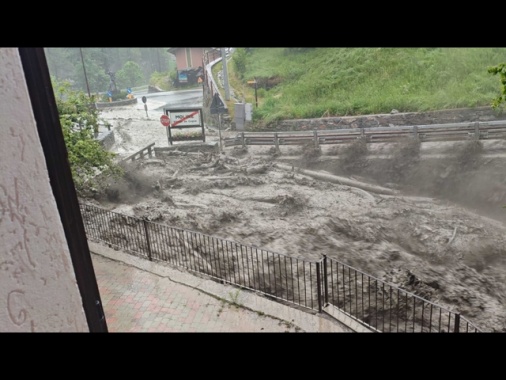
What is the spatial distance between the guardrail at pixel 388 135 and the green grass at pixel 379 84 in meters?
3.85

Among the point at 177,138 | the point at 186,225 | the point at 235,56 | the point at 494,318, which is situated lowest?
the point at 494,318

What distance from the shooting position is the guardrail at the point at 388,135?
1466cm

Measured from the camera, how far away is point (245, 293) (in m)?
7.12

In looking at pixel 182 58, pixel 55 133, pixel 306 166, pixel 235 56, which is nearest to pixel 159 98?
pixel 182 58

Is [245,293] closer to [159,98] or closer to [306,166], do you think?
[306,166]

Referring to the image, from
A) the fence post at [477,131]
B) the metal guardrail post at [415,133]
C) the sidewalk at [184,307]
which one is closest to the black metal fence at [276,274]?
the sidewalk at [184,307]

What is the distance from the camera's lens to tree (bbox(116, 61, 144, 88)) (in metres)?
52.3

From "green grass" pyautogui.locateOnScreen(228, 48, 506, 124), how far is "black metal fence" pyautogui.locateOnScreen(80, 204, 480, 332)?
13.7 meters

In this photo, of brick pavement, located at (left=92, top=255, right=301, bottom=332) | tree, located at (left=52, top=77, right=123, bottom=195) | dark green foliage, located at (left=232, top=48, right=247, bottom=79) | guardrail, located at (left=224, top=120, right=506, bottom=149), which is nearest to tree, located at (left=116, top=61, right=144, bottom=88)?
dark green foliage, located at (left=232, top=48, right=247, bottom=79)

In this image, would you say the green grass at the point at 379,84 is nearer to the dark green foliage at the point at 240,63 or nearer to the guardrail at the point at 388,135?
the dark green foliage at the point at 240,63

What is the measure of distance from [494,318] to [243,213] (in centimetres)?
698

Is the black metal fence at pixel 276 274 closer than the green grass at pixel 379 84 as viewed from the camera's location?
Yes

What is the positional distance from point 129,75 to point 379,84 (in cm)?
3859

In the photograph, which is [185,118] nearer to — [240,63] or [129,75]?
[240,63]
